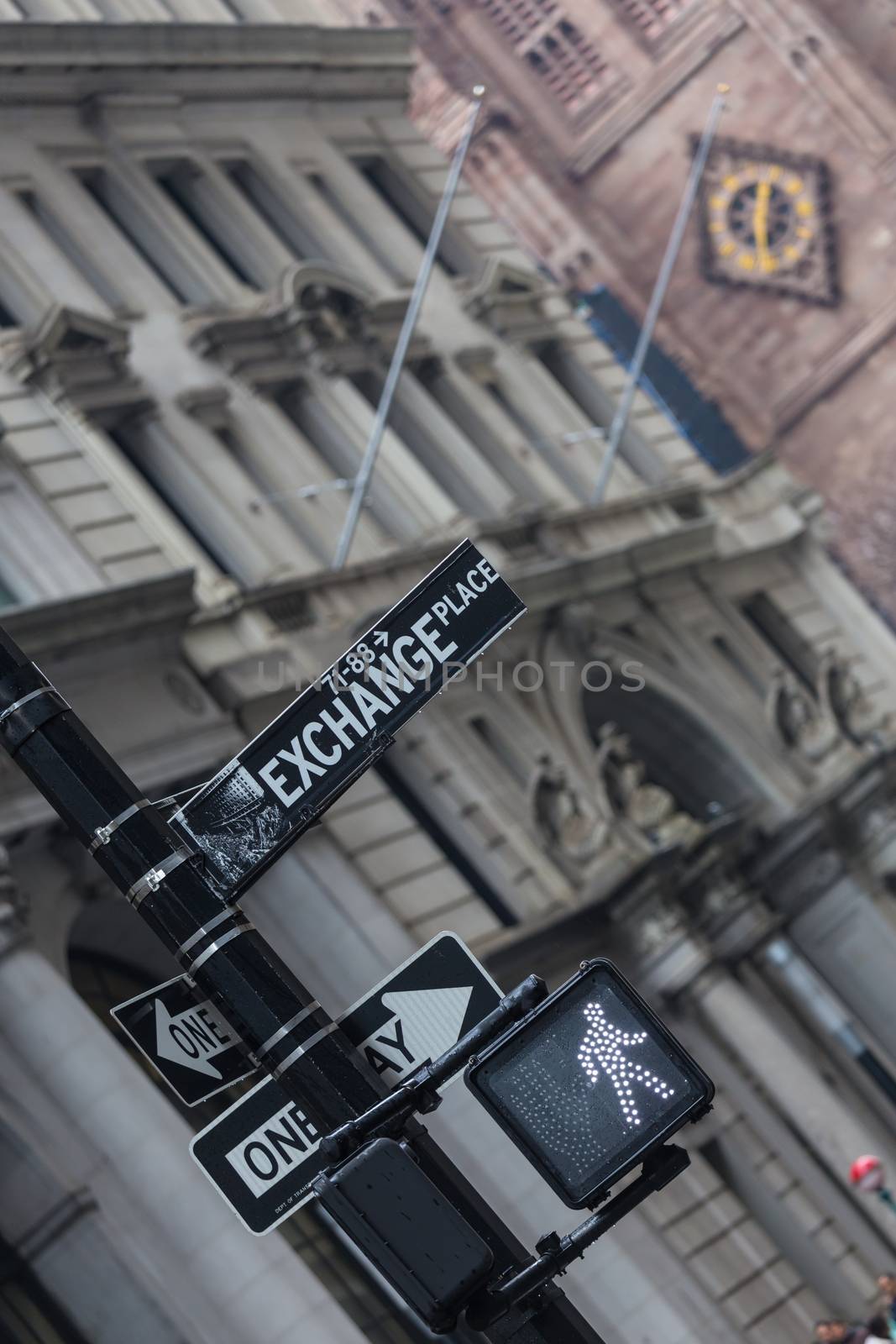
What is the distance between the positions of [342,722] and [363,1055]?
49.4 inches

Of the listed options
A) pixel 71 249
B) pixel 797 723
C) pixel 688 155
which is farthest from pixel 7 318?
pixel 688 155

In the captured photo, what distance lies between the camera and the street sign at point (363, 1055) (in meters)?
8.08

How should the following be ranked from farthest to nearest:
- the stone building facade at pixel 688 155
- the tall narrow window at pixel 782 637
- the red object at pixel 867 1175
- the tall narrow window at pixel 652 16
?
the tall narrow window at pixel 652 16, the stone building facade at pixel 688 155, the tall narrow window at pixel 782 637, the red object at pixel 867 1175

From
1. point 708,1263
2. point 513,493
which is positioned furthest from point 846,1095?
point 513,493

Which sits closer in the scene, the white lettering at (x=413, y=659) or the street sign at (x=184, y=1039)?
the white lettering at (x=413, y=659)

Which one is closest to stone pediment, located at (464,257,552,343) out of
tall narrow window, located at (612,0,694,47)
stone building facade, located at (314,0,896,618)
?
stone building facade, located at (314,0,896,618)

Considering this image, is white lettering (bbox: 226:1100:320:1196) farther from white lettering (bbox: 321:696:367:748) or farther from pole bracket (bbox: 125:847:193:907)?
white lettering (bbox: 321:696:367:748)

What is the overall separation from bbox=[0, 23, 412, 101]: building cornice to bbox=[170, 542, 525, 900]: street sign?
2518cm

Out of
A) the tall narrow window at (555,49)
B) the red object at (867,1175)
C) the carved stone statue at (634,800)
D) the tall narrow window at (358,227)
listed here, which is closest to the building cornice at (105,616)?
the carved stone statue at (634,800)

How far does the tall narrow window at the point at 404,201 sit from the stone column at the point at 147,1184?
Answer: 19865mm

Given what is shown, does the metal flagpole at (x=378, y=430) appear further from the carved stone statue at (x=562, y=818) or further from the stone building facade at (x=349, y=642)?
the carved stone statue at (x=562, y=818)

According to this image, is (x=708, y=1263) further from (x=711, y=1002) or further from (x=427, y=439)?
(x=427, y=439)

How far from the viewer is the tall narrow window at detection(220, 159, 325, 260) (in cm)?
3531

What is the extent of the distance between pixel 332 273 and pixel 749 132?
29.0 meters
